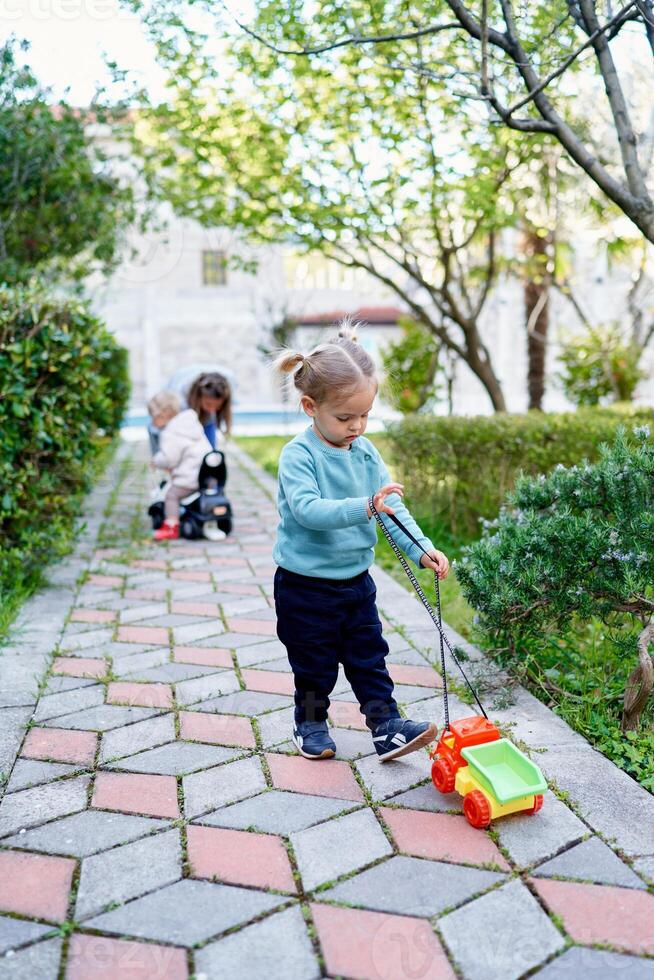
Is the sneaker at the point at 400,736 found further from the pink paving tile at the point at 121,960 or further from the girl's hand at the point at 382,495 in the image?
the pink paving tile at the point at 121,960

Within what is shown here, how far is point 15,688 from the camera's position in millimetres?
3000

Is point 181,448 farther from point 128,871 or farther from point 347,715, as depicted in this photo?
point 128,871

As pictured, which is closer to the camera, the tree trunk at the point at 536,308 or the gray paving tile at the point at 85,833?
the gray paving tile at the point at 85,833

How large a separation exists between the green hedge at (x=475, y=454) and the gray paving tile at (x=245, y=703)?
8.16 ft

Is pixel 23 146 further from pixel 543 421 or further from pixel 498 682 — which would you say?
pixel 498 682

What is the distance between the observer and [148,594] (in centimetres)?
435

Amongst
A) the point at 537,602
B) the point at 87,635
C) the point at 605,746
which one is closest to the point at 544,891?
the point at 605,746

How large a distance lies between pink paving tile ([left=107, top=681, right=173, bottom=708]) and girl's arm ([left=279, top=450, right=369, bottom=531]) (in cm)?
97

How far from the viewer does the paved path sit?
66.2 inches

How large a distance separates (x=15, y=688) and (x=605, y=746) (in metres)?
2.01

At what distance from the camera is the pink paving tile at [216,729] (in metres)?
2.64

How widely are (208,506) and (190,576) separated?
1003 millimetres

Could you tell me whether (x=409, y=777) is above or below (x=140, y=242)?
below

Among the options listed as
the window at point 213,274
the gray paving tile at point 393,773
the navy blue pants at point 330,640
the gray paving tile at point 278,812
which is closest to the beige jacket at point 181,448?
the navy blue pants at point 330,640
